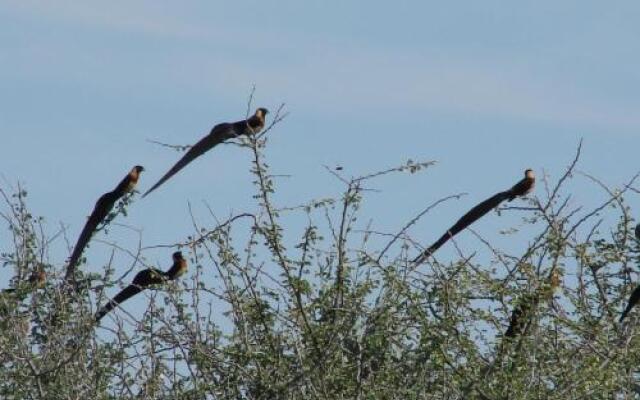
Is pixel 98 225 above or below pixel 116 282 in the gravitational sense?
above

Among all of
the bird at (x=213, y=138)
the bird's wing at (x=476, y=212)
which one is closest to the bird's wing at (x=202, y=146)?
the bird at (x=213, y=138)

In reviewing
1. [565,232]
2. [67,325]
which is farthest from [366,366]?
[67,325]

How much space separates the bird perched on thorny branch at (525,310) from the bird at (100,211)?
316 cm

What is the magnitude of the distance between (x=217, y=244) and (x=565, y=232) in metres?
1.70

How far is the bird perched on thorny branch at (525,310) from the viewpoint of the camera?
8945 millimetres

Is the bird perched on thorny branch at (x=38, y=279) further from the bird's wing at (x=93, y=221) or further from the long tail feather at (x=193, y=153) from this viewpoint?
the long tail feather at (x=193, y=153)

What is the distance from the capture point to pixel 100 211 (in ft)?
38.8

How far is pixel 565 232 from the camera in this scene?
9477 mm

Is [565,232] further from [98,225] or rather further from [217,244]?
[98,225]

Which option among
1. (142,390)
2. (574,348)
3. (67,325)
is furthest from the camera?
(67,325)

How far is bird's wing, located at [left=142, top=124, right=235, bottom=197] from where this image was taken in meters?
11.2

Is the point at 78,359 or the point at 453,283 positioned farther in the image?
the point at 78,359

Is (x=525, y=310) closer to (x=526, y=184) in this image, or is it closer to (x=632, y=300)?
(x=632, y=300)

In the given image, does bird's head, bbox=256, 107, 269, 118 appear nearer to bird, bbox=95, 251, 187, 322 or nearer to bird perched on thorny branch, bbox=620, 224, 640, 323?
bird, bbox=95, 251, 187, 322
